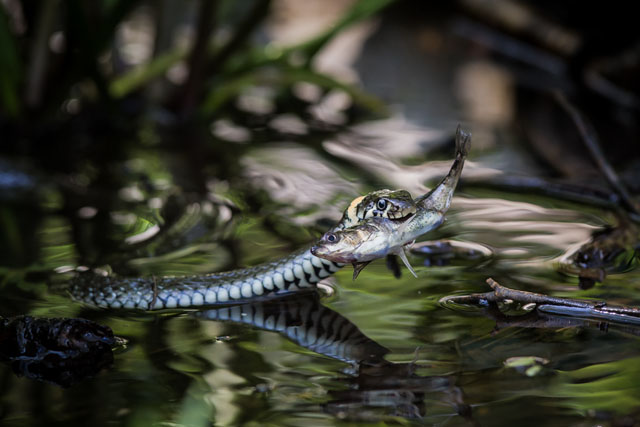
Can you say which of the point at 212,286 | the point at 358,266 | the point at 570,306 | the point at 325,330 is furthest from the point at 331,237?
the point at 570,306

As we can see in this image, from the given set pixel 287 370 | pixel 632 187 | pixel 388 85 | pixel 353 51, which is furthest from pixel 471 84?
pixel 287 370

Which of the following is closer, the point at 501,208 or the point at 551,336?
the point at 551,336

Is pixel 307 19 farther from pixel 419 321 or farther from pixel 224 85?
pixel 419 321

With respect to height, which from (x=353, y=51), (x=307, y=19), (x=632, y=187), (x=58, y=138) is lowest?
(x=632, y=187)

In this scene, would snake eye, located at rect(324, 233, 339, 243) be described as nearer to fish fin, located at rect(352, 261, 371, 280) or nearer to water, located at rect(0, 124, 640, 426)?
fish fin, located at rect(352, 261, 371, 280)

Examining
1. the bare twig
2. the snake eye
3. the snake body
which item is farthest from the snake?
the bare twig

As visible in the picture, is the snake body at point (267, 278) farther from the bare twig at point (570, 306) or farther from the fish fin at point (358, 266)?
the bare twig at point (570, 306)

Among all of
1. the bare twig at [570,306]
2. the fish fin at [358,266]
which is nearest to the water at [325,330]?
the bare twig at [570,306]

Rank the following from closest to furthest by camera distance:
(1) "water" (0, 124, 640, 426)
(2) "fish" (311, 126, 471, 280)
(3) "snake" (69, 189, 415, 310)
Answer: (1) "water" (0, 124, 640, 426), (2) "fish" (311, 126, 471, 280), (3) "snake" (69, 189, 415, 310)
